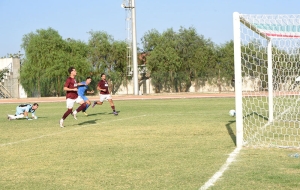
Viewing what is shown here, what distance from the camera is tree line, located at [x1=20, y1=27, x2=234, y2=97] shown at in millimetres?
53312

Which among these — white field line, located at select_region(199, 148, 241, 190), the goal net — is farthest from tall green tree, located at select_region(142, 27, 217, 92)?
white field line, located at select_region(199, 148, 241, 190)

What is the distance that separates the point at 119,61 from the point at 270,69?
44474 millimetres

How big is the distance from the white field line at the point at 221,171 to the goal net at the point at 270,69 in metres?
0.95

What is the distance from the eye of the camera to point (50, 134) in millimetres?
13211

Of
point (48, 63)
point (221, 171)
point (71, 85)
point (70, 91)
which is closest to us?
point (221, 171)

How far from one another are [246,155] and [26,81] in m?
47.1

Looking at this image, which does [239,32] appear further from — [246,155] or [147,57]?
[147,57]

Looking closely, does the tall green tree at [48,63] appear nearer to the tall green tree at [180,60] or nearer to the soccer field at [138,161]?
the tall green tree at [180,60]

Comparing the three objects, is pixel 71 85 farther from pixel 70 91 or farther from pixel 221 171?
pixel 221 171

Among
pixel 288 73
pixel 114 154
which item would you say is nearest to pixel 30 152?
pixel 114 154

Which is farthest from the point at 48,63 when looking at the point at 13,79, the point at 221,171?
the point at 221,171

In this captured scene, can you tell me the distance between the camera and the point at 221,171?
7.17 meters

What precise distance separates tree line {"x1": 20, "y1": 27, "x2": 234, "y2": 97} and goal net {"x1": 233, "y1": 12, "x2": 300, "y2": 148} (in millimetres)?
35484

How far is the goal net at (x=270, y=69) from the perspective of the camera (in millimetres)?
10027
